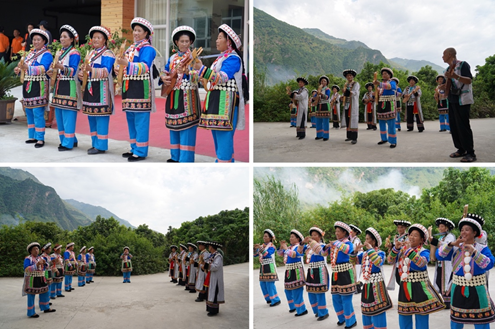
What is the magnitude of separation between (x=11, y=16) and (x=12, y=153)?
1327cm

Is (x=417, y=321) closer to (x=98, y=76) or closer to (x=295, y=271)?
(x=295, y=271)

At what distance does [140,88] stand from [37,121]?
1831mm

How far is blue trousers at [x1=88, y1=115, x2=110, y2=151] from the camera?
20.2 ft

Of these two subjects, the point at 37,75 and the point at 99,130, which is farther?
the point at 37,75

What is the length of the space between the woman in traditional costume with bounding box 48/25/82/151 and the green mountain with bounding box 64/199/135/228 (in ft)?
22.7

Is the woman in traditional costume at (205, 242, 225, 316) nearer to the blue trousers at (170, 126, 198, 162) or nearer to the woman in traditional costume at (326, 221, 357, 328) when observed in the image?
the blue trousers at (170, 126, 198, 162)

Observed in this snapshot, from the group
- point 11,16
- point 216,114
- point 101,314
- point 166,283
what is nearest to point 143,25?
point 216,114

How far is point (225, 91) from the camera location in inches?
200

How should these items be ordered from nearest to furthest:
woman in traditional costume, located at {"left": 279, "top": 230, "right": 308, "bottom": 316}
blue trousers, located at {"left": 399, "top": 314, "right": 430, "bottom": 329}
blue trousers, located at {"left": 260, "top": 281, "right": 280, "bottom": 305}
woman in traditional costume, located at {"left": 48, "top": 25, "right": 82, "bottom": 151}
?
1. blue trousers, located at {"left": 399, "top": 314, "right": 430, "bottom": 329}
2. woman in traditional costume, located at {"left": 279, "top": 230, "right": 308, "bottom": 316}
3. woman in traditional costume, located at {"left": 48, "top": 25, "right": 82, "bottom": 151}
4. blue trousers, located at {"left": 260, "top": 281, "right": 280, "bottom": 305}

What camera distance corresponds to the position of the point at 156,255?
12.7 metres

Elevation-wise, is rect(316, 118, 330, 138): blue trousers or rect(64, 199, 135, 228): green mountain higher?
rect(316, 118, 330, 138): blue trousers

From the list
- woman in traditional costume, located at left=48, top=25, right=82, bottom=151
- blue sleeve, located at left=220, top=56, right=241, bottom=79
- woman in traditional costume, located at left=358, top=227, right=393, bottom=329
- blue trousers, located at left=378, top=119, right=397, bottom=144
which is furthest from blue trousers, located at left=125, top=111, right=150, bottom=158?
blue trousers, located at left=378, top=119, right=397, bottom=144

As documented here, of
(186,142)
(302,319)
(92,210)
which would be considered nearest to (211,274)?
(302,319)

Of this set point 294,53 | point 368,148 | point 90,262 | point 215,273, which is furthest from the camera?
point 294,53
